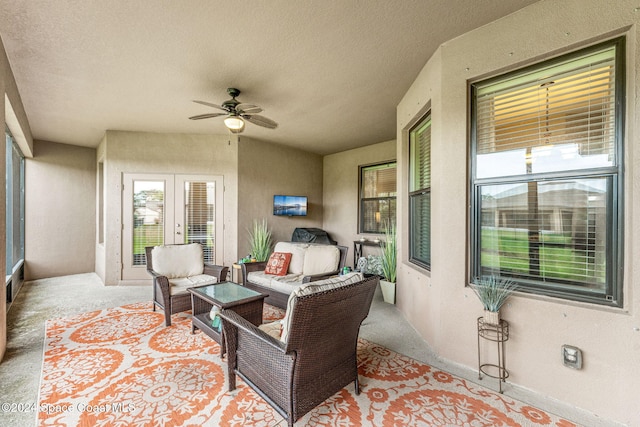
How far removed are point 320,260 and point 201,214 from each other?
2.99 metres

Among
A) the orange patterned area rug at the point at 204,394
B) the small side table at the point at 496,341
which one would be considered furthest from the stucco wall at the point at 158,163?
the small side table at the point at 496,341

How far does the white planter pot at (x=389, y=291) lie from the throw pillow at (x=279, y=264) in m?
1.50

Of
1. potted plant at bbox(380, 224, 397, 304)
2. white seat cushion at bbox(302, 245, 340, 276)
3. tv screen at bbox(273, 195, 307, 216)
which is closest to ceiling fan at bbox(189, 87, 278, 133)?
white seat cushion at bbox(302, 245, 340, 276)

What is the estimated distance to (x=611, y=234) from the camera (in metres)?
1.95

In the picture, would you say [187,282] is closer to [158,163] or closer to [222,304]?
[222,304]

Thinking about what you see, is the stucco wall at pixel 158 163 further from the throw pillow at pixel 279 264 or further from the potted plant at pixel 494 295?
the potted plant at pixel 494 295

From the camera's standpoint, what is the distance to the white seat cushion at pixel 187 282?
11.5 feet

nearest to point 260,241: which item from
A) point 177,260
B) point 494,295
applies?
point 177,260

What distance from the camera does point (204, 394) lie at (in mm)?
2141

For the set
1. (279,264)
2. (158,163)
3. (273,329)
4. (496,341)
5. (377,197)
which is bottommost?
(496,341)

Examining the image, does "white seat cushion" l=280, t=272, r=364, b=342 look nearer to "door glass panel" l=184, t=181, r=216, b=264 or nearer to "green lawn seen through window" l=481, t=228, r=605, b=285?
"green lawn seen through window" l=481, t=228, r=605, b=285

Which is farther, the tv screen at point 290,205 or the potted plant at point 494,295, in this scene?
the tv screen at point 290,205

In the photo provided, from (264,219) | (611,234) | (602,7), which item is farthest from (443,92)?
(264,219)

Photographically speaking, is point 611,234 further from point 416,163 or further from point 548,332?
point 416,163
